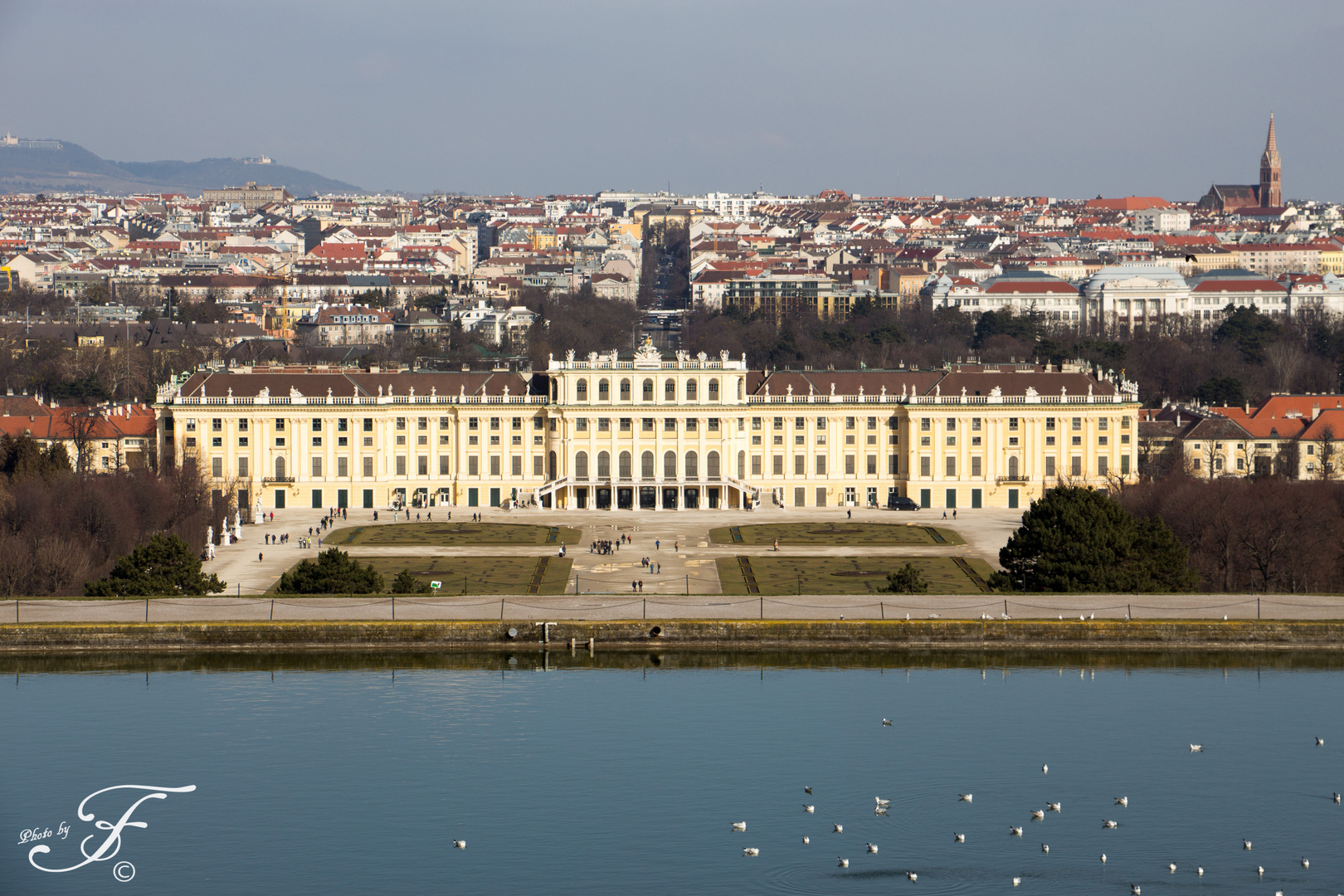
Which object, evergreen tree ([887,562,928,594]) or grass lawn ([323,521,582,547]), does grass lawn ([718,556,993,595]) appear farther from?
grass lawn ([323,521,582,547])

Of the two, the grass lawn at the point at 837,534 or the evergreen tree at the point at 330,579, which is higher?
the evergreen tree at the point at 330,579

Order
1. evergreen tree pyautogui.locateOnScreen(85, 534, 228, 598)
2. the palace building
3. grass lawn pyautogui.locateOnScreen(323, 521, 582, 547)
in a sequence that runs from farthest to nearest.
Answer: the palace building, grass lawn pyautogui.locateOnScreen(323, 521, 582, 547), evergreen tree pyautogui.locateOnScreen(85, 534, 228, 598)

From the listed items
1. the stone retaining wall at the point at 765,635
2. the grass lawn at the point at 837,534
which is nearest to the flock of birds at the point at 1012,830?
the stone retaining wall at the point at 765,635

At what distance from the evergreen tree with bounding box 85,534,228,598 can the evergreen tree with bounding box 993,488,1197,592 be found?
77.0ft

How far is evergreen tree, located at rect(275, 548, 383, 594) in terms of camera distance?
6203 centimetres

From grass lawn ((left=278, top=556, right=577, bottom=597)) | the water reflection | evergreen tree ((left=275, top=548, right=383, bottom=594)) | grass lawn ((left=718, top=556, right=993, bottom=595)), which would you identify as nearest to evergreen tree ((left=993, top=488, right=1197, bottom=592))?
grass lawn ((left=718, top=556, right=993, bottom=595))

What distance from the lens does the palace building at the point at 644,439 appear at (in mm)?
92312

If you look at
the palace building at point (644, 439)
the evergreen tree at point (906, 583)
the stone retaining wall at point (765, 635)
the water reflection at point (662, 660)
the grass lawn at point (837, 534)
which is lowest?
the water reflection at point (662, 660)

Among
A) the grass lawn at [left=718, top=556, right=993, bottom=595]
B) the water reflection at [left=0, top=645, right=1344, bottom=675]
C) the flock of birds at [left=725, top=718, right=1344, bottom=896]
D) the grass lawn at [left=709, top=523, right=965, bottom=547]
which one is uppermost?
the grass lawn at [left=709, top=523, right=965, bottom=547]

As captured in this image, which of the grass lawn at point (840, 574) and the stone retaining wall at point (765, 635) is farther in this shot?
the grass lawn at point (840, 574)

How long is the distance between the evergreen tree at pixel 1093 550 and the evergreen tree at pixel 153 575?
2348 cm

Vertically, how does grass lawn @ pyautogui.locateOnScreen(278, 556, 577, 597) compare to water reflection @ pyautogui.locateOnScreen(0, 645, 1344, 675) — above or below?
above

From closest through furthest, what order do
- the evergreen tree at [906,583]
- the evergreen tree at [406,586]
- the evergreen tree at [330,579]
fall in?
1. the evergreen tree at [330,579]
2. the evergreen tree at [406,586]
3. the evergreen tree at [906,583]

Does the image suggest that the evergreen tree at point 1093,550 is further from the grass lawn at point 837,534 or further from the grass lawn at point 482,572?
the grass lawn at point 837,534
